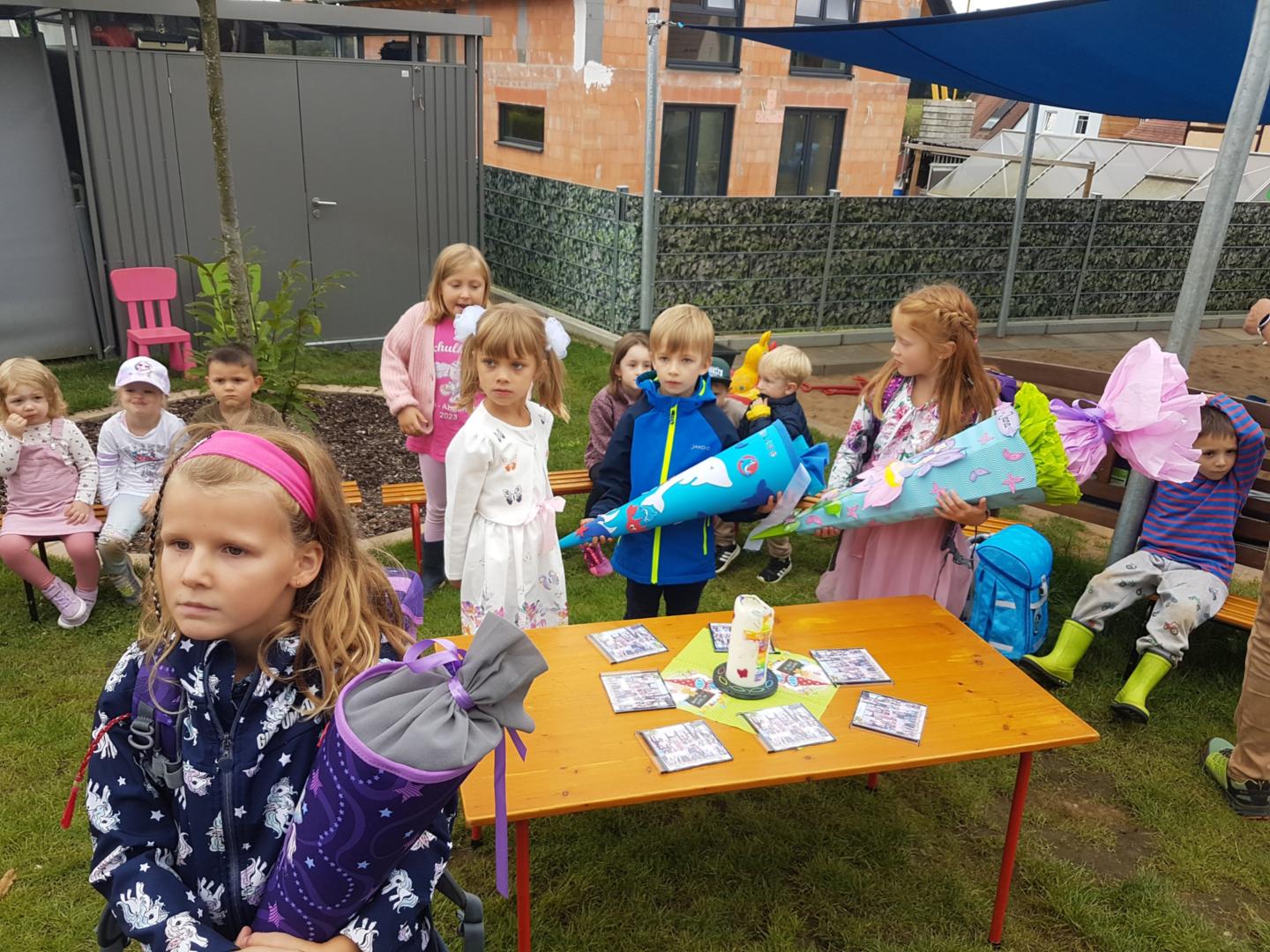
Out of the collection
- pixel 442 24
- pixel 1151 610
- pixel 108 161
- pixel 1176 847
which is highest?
pixel 442 24

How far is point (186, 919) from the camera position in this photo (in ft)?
5.24

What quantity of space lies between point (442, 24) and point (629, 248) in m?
2.63

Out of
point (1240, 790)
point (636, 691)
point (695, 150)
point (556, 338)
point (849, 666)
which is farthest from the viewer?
point (695, 150)

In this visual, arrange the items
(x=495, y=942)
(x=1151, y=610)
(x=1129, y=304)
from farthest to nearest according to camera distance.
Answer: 1. (x=1129, y=304)
2. (x=1151, y=610)
3. (x=495, y=942)

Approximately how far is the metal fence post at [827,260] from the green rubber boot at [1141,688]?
657cm

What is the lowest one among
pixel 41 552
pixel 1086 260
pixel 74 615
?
pixel 74 615

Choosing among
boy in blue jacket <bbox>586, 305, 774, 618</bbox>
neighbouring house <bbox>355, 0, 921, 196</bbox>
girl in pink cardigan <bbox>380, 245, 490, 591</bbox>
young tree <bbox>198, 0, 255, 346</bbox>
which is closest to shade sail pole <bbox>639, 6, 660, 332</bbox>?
neighbouring house <bbox>355, 0, 921, 196</bbox>

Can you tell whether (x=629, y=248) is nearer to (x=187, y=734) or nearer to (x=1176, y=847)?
(x=1176, y=847)

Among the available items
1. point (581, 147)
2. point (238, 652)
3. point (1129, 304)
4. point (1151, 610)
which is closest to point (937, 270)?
point (1129, 304)

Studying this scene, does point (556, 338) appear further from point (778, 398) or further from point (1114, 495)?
point (1114, 495)

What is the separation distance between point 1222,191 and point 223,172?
17.8ft

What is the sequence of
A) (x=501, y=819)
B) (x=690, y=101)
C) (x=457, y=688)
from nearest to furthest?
(x=457, y=688), (x=501, y=819), (x=690, y=101)

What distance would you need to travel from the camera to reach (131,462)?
4.70 meters

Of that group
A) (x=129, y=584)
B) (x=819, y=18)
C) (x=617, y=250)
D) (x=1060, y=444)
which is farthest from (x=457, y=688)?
(x=819, y=18)
